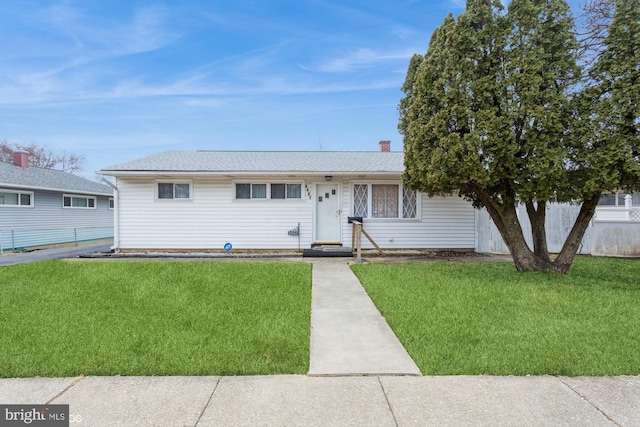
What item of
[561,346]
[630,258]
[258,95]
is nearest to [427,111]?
[561,346]

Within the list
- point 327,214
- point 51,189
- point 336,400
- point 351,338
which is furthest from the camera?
point 51,189

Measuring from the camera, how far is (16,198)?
49.7 feet

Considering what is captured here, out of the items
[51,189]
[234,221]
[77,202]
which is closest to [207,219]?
[234,221]

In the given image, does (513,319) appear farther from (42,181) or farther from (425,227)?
(42,181)

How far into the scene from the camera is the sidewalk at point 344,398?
2.46 metres

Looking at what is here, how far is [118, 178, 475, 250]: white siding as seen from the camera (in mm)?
11250

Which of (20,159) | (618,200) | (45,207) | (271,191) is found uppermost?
(20,159)

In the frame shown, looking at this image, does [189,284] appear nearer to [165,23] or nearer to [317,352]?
[317,352]

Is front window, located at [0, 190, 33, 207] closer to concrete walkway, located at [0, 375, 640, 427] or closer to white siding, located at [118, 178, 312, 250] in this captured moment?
white siding, located at [118, 178, 312, 250]

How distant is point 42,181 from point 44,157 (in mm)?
19937

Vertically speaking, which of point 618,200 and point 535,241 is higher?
point 618,200

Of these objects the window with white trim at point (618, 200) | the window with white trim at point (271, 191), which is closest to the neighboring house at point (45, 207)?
the window with white trim at point (271, 191)

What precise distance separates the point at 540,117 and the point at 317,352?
224 inches

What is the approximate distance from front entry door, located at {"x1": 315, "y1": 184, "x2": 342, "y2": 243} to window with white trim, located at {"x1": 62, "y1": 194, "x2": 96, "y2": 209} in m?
14.7
